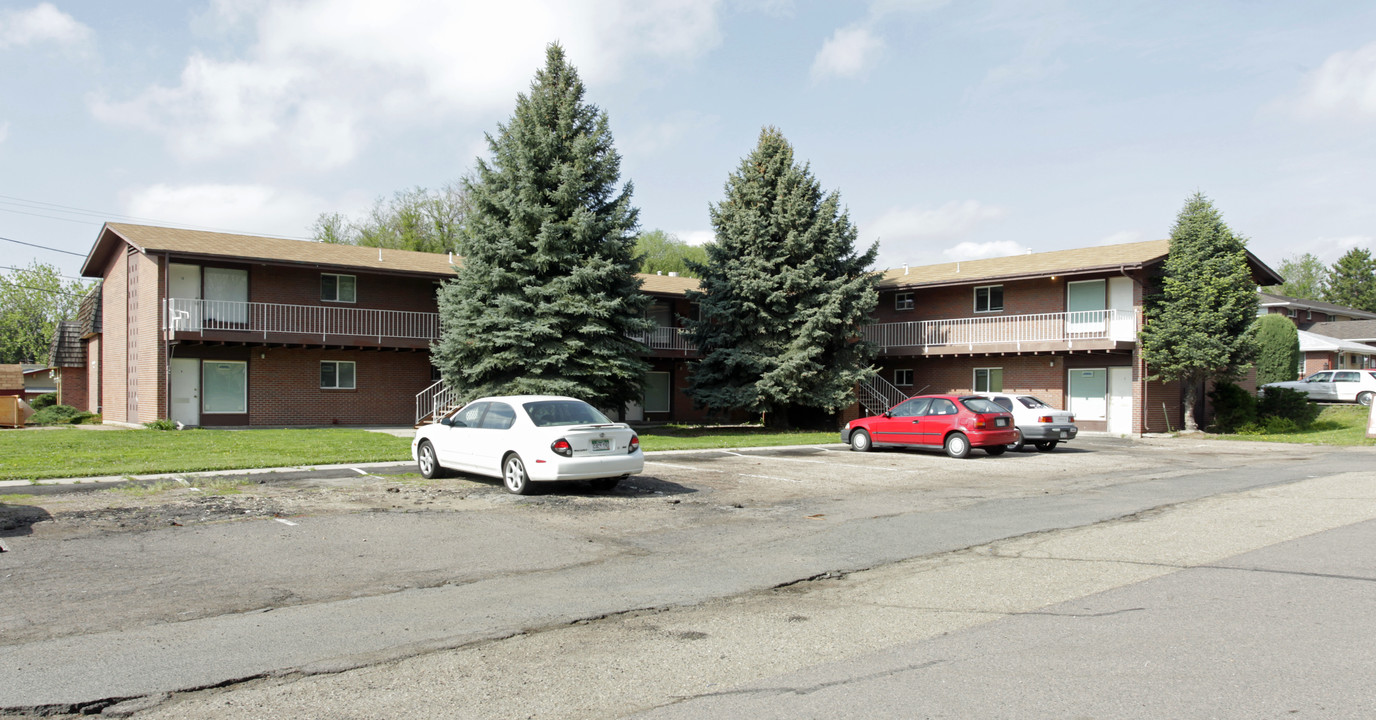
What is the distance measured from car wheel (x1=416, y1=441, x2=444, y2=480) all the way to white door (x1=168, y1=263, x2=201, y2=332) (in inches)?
584

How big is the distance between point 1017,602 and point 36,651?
660 cm

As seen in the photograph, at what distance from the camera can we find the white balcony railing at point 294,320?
2598 centimetres

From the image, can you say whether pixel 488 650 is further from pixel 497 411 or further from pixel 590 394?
pixel 590 394

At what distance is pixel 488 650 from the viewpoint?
18.4 ft

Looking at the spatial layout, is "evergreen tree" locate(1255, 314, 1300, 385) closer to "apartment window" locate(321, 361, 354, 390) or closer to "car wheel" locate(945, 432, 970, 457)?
"car wheel" locate(945, 432, 970, 457)

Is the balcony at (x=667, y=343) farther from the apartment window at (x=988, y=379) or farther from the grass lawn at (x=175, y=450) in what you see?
the grass lawn at (x=175, y=450)

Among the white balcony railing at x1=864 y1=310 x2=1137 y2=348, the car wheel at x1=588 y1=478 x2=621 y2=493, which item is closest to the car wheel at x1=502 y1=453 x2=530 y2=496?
the car wheel at x1=588 y1=478 x2=621 y2=493

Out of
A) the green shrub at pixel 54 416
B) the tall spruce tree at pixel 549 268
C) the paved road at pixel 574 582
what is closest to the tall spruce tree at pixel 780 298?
the tall spruce tree at pixel 549 268

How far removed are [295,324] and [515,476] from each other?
18.2 meters

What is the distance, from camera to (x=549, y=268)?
2422cm

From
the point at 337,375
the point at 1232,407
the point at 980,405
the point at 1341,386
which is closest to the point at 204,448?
the point at 337,375

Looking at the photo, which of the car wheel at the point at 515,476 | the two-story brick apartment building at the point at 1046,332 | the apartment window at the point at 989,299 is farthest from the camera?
the apartment window at the point at 989,299

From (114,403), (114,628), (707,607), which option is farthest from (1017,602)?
(114,403)

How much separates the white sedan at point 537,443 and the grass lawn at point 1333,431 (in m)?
23.4
